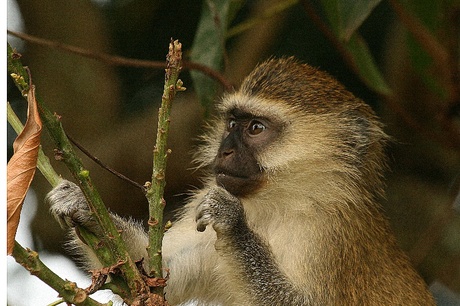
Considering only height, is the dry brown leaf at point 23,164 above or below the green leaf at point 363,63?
below

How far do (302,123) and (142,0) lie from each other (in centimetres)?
213

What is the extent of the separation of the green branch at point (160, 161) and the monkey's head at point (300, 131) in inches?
46.4

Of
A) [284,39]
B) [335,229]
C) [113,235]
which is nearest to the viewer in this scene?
[113,235]

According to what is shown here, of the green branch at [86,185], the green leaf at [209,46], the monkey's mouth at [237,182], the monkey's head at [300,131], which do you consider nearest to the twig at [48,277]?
the green branch at [86,185]

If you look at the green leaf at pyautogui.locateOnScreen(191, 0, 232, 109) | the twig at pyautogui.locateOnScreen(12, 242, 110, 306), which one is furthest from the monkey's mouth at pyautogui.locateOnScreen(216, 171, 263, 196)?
the twig at pyautogui.locateOnScreen(12, 242, 110, 306)

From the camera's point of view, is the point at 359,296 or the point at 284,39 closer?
the point at 359,296

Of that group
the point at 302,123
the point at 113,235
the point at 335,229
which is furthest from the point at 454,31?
the point at 113,235

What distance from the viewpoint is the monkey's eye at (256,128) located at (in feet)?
11.9

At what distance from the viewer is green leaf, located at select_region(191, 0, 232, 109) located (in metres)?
4.18

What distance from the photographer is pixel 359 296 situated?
11.4 ft

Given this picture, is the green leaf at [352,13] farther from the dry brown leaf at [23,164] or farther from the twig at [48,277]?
the twig at [48,277]

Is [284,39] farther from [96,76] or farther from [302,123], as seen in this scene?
[302,123]

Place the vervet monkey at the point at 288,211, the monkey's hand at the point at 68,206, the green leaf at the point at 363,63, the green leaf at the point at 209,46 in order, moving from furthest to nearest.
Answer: the green leaf at the point at 363,63, the green leaf at the point at 209,46, the vervet monkey at the point at 288,211, the monkey's hand at the point at 68,206

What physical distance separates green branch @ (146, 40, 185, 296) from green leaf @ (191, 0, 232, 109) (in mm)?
1987
